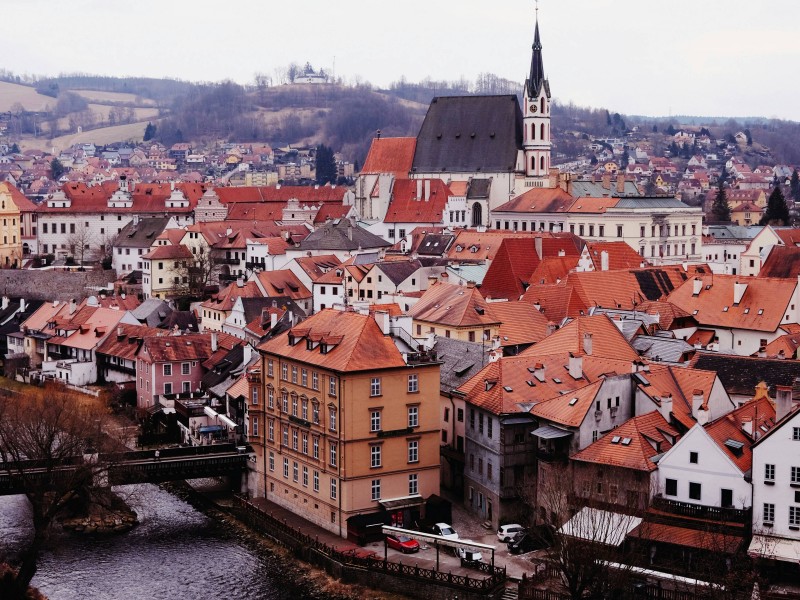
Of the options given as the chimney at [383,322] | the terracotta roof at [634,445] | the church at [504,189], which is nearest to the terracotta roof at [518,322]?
the chimney at [383,322]

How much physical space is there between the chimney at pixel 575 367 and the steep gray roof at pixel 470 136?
224 feet

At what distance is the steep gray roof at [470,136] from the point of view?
114 m

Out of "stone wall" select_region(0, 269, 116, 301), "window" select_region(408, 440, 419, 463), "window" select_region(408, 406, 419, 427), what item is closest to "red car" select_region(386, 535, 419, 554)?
"window" select_region(408, 440, 419, 463)

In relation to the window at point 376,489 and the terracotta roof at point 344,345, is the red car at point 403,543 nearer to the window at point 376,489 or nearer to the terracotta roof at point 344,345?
the window at point 376,489

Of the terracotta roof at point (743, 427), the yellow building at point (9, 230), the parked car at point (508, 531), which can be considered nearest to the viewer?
the terracotta roof at point (743, 427)

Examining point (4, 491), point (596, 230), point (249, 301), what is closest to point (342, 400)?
point (4, 491)

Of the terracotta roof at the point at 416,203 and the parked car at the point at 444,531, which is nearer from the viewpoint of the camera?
the parked car at the point at 444,531

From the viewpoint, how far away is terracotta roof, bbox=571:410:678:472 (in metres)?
38.4

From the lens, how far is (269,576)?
40.9m

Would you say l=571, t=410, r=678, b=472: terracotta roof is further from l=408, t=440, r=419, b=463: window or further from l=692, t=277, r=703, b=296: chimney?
l=692, t=277, r=703, b=296: chimney

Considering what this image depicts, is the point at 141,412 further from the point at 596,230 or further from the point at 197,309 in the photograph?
the point at 596,230

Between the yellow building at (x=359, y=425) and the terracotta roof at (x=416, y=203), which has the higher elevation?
the terracotta roof at (x=416, y=203)

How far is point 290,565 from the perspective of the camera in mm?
41594

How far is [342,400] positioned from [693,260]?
213 feet
